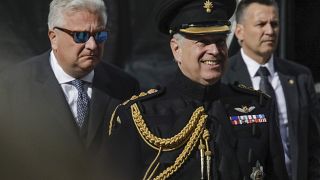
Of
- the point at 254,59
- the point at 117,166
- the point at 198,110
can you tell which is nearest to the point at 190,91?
the point at 198,110

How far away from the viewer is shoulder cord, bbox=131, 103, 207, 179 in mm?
3162

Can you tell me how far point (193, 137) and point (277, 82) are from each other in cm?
191

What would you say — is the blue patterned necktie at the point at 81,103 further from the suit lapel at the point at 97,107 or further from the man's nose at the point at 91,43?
the man's nose at the point at 91,43

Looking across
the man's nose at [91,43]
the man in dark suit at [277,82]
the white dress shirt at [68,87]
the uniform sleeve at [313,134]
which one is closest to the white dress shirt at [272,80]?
the man in dark suit at [277,82]

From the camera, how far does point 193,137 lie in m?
3.21

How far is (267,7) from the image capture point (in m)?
4.98

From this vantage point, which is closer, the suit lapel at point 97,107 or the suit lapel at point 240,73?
the suit lapel at point 97,107

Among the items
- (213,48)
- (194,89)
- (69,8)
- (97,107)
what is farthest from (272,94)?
→ (213,48)

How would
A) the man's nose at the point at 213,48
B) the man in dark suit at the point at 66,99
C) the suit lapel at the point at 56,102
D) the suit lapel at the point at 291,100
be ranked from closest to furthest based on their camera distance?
the man's nose at the point at 213,48
the man in dark suit at the point at 66,99
the suit lapel at the point at 56,102
the suit lapel at the point at 291,100

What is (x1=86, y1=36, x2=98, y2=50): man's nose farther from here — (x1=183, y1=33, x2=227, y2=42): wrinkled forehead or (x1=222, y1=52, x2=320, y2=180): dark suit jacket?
(x1=222, y1=52, x2=320, y2=180): dark suit jacket

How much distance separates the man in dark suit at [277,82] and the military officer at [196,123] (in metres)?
1.54

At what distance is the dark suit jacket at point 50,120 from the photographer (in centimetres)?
356

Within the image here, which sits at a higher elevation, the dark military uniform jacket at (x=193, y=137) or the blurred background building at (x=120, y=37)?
the blurred background building at (x=120, y=37)

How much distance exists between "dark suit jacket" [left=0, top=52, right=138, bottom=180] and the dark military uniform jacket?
25 cm
